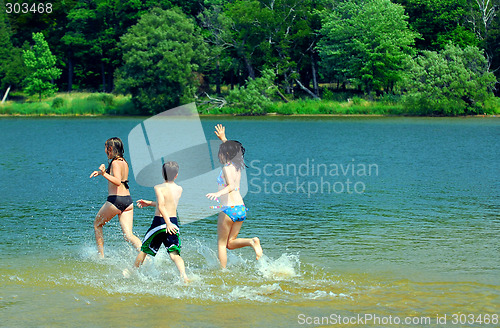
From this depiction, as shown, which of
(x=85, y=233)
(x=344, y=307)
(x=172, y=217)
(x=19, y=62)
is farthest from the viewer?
(x=19, y=62)

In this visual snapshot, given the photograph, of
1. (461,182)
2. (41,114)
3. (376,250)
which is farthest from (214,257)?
(41,114)

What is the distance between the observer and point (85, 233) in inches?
511

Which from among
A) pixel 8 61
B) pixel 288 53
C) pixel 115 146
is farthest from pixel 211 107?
pixel 115 146

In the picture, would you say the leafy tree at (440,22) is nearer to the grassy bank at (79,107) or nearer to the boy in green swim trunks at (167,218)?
the grassy bank at (79,107)

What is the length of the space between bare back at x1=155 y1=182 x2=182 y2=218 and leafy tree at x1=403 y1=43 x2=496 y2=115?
53548mm

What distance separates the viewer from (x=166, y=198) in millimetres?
8969

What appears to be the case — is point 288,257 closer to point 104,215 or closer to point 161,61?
point 104,215

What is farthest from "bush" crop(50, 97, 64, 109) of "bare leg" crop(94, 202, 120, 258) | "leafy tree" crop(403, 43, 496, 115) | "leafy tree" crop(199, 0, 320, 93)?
"bare leg" crop(94, 202, 120, 258)

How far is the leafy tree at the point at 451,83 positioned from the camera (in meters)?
59.2

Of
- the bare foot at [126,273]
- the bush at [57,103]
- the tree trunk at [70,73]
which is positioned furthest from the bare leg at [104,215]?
the tree trunk at [70,73]

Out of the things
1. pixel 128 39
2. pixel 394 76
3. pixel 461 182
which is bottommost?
pixel 461 182

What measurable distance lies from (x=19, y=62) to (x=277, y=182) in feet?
210

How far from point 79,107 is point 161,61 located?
1089cm

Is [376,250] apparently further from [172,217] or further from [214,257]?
[172,217]
